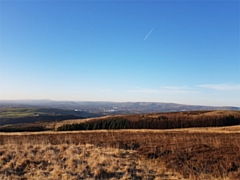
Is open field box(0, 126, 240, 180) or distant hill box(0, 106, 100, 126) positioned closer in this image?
open field box(0, 126, 240, 180)

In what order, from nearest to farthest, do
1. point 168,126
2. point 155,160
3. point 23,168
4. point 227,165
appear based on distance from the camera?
point 23,168 → point 227,165 → point 155,160 → point 168,126

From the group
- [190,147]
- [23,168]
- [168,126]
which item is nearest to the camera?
[23,168]

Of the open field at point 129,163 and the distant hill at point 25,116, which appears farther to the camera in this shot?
the distant hill at point 25,116

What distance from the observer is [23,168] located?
11633 mm

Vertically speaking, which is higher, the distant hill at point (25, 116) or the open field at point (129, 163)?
the open field at point (129, 163)

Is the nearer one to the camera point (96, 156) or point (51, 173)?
point (51, 173)

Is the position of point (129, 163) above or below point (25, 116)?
above

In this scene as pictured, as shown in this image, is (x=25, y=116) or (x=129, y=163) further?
(x=25, y=116)

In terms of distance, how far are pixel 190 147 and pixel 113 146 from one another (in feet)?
16.6

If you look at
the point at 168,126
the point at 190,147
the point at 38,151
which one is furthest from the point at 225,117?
the point at 38,151

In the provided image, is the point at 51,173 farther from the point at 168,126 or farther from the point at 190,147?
the point at 168,126

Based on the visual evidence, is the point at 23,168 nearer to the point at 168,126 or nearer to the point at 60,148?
the point at 60,148

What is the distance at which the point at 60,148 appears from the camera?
16266 millimetres

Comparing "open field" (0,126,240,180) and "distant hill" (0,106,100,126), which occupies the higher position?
"open field" (0,126,240,180)
